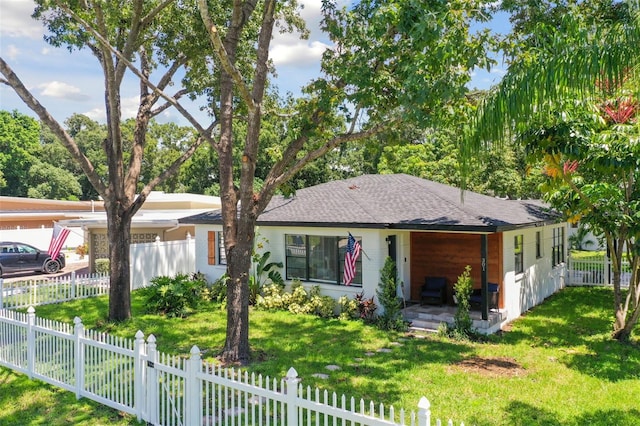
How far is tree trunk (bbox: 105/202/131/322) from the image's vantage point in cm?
1304

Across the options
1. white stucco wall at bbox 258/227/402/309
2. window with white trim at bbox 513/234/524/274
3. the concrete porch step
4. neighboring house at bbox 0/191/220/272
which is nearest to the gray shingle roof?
white stucco wall at bbox 258/227/402/309

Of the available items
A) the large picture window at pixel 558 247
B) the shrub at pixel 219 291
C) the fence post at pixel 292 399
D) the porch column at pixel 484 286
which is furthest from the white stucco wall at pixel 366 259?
the fence post at pixel 292 399

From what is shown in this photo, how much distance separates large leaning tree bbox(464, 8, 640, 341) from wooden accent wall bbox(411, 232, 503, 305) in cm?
373

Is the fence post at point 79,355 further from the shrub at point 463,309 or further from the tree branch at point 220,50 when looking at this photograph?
the shrub at point 463,309

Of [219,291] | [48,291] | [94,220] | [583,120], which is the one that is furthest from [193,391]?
[94,220]

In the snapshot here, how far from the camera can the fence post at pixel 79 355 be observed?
25.0 ft

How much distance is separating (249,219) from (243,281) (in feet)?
4.05

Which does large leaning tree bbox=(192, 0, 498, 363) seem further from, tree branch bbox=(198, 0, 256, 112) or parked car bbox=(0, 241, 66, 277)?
parked car bbox=(0, 241, 66, 277)

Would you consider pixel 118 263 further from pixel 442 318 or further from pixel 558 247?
pixel 558 247

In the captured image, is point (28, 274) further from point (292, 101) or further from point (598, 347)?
point (598, 347)

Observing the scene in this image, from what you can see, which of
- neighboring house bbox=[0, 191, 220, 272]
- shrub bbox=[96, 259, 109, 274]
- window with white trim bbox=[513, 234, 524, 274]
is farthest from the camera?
neighboring house bbox=[0, 191, 220, 272]

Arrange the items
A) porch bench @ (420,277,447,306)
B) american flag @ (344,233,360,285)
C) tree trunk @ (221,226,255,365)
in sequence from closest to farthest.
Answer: tree trunk @ (221,226,255,365) → american flag @ (344,233,360,285) → porch bench @ (420,277,447,306)

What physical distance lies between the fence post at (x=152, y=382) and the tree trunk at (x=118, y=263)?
279 inches

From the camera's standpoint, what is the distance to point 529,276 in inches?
586
